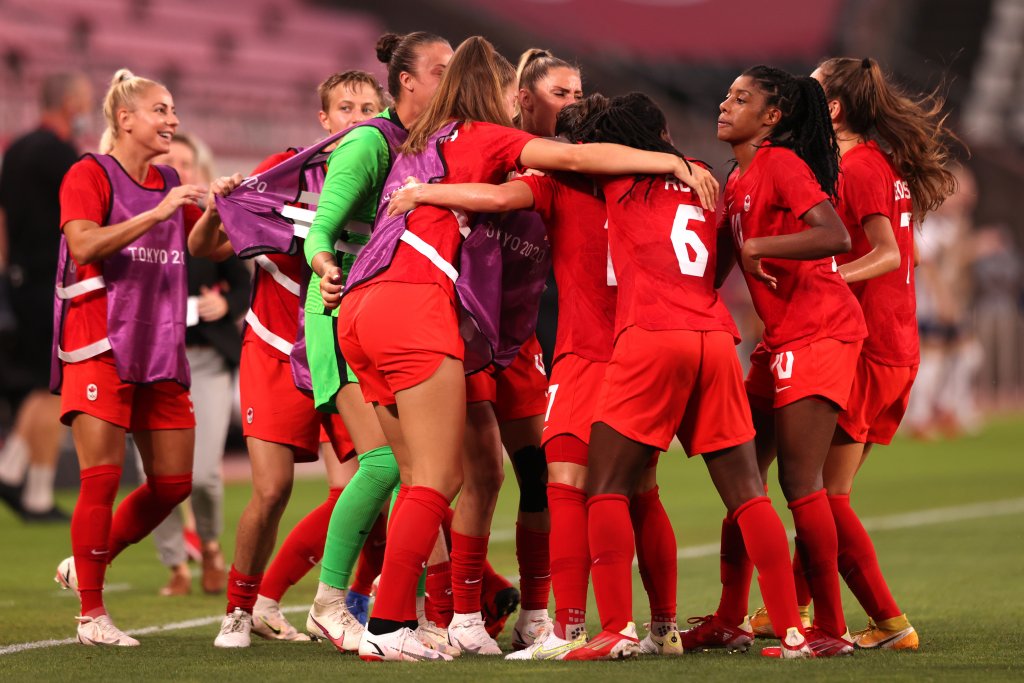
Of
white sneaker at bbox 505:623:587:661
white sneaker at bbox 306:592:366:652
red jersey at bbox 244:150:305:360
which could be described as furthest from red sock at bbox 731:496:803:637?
red jersey at bbox 244:150:305:360

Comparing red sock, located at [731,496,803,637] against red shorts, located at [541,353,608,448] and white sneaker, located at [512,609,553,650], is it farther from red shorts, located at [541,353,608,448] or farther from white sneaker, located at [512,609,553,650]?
white sneaker, located at [512,609,553,650]

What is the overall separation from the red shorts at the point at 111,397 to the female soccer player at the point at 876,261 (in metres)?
2.35

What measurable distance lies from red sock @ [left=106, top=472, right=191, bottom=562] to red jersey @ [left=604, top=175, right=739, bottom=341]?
1.87m

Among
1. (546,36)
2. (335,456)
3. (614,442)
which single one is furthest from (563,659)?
(546,36)

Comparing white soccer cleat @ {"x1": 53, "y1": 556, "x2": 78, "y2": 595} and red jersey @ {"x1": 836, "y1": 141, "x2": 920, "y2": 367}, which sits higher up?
red jersey @ {"x1": 836, "y1": 141, "x2": 920, "y2": 367}

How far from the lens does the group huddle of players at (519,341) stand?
15.0ft

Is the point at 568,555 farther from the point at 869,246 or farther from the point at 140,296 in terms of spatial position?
the point at 140,296

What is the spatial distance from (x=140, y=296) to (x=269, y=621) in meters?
1.24

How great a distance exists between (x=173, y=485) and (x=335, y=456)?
2.02ft

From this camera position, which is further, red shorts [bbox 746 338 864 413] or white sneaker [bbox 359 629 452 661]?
red shorts [bbox 746 338 864 413]

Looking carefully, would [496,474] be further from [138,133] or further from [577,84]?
[138,133]

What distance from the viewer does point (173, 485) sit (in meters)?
5.57

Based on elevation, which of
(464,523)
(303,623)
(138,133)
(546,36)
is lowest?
(303,623)

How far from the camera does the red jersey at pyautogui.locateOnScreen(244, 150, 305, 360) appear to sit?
5562 mm
